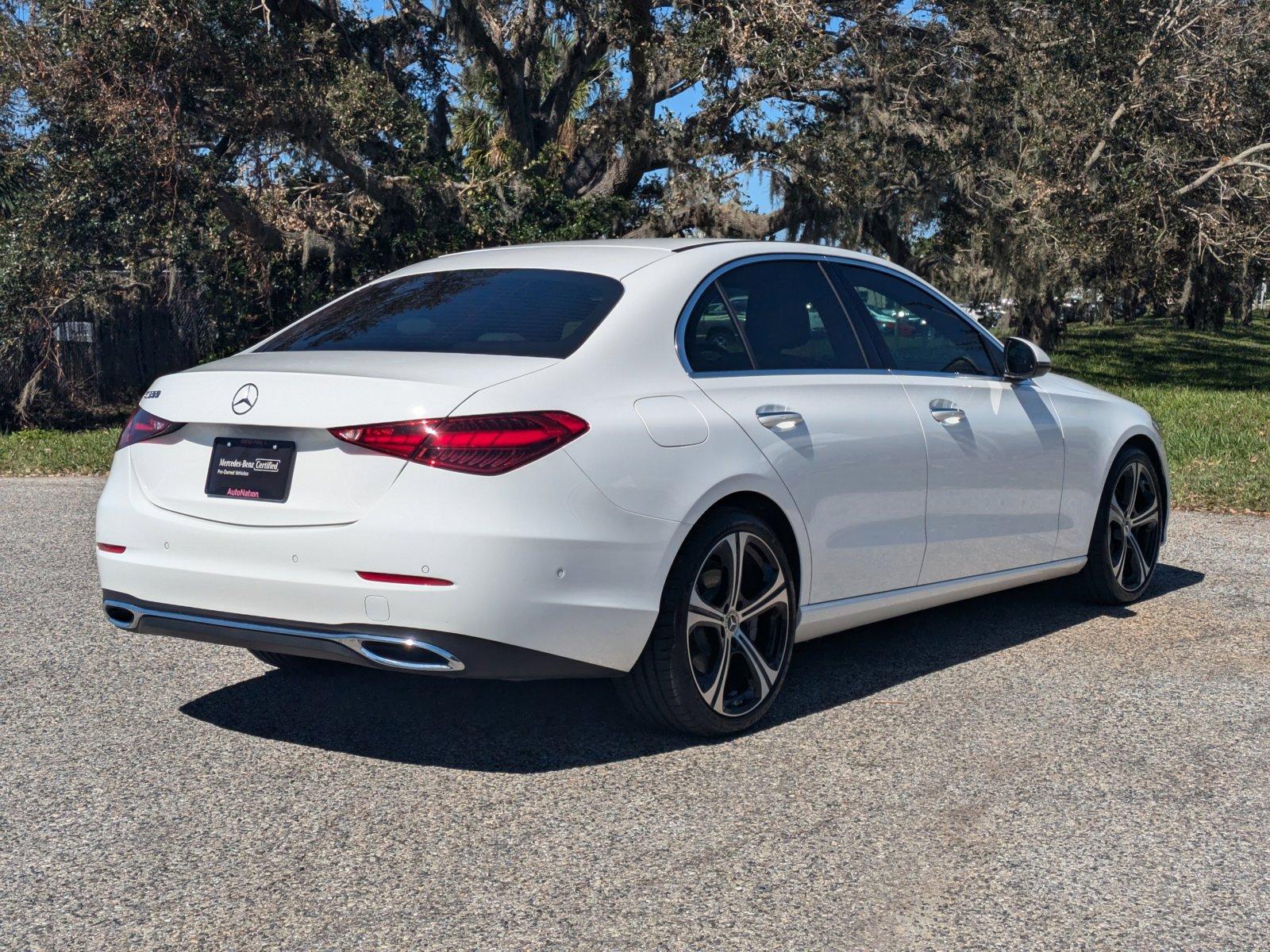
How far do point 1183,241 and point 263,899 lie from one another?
68.1ft

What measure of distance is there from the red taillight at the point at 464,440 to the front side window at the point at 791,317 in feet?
4.13

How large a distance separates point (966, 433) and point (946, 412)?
15cm

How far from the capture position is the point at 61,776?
14.5ft

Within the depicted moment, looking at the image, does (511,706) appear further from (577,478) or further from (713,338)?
(713,338)

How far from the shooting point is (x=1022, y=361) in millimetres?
6301

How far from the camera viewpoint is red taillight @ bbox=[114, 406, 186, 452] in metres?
4.61

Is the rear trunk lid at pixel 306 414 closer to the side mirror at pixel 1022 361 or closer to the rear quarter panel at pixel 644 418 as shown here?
the rear quarter panel at pixel 644 418

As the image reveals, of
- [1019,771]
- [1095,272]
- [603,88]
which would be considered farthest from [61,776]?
[1095,272]

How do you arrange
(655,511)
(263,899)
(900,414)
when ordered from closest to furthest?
(263,899)
(655,511)
(900,414)

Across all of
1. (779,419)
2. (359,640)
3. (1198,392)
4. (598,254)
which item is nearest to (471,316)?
(598,254)

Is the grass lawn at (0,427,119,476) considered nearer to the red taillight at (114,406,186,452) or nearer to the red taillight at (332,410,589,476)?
the red taillight at (114,406,186,452)

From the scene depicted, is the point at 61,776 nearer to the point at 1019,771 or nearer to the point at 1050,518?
the point at 1019,771

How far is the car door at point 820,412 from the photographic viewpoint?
496cm

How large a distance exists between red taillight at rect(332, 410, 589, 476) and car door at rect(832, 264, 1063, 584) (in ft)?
6.63
